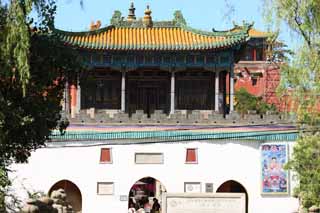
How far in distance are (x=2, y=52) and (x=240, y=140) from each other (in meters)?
15.7

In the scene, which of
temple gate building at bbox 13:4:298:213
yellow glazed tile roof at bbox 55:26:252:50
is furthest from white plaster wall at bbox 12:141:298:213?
yellow glazed tile roof at bbox 55:26:252:50

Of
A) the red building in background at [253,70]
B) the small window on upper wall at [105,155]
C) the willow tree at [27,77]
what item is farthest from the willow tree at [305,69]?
the red building in background at [253,70]

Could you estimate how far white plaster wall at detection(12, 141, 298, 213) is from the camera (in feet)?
77.3

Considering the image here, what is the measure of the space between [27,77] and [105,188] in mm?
14813

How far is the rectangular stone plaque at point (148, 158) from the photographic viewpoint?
78.3ft

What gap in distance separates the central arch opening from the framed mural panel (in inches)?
137

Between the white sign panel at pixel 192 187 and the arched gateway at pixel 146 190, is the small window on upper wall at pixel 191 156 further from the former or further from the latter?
the arched gateway at pixel 146 190

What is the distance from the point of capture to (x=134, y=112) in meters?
26.5

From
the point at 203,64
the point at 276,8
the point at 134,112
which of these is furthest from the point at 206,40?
the point at 276,8

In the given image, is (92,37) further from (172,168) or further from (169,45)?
(172,168)

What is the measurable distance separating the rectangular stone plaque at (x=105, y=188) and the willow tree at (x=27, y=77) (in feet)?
43.2

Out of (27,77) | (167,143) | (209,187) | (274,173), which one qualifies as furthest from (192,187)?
(27,77)

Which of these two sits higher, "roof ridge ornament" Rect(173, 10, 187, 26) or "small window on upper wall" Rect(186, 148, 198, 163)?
"roof ridge ornament" Rect(173, 10, 187, 26)

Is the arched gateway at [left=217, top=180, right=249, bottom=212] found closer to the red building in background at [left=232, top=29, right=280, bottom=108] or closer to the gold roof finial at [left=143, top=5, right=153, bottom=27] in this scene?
the gold roof finial at [left=143, top=5, right=153, bottom=27]
